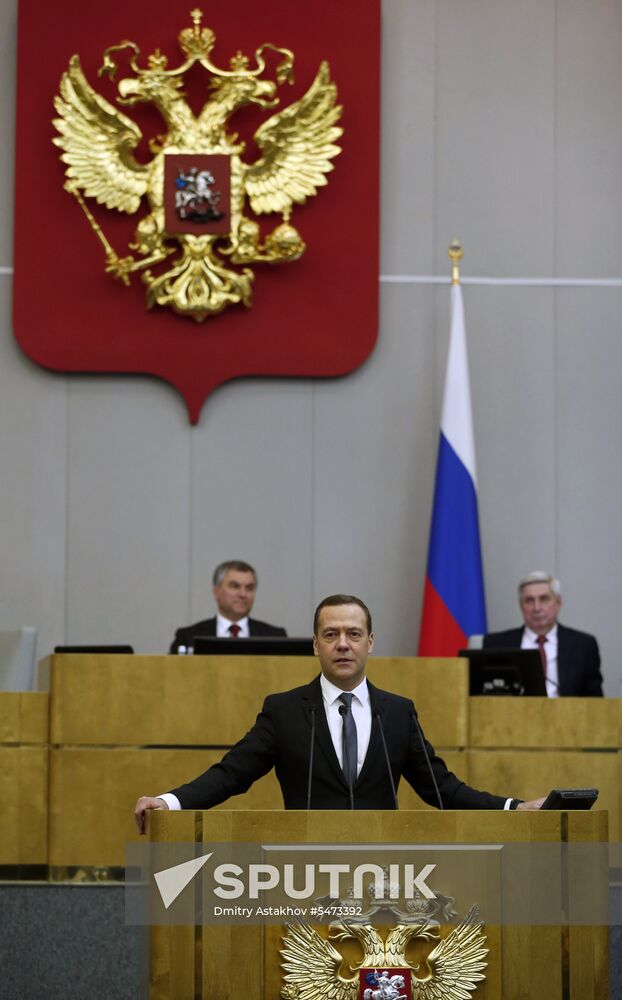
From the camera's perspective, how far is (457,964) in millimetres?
3299

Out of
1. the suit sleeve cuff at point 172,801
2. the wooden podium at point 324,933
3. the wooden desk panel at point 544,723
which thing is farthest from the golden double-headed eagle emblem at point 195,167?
the wooden podium at point 324,933

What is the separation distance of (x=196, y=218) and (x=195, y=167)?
25cm

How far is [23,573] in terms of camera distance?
7.71m

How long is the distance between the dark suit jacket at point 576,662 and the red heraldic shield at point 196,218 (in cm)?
182

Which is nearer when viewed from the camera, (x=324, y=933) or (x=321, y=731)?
(x=324, y=933)

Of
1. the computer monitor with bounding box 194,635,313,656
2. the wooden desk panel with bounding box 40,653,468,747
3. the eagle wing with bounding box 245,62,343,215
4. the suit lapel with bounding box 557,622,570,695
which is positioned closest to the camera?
the wooden desk panel with bounding box 40,653,468,747

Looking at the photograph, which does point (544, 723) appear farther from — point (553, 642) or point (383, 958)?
point (383, 958)

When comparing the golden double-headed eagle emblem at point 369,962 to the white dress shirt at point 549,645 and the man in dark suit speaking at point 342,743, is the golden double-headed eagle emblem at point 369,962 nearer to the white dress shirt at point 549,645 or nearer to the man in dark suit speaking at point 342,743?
the man in dark suit speaking at point 342,743

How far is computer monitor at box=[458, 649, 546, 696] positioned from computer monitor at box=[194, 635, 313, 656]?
626mm

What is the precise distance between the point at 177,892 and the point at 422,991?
547mm

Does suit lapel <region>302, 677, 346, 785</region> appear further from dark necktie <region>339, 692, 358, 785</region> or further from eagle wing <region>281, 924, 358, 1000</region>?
eagle wing <region>281, 924, 358, 1000</region>

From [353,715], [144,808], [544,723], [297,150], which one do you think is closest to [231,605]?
[544,723]

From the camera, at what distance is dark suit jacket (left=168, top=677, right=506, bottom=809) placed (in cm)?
404

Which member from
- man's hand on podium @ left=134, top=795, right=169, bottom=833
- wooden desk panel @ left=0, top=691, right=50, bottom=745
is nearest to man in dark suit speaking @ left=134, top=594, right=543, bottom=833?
man's hand on podium @ left=134, top=795, right=169, bottom=833
